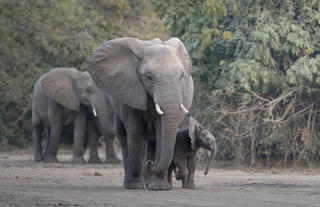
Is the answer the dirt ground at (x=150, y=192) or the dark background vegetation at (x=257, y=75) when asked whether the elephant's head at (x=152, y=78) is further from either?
the dark background vegetation at (x=257, y=75)

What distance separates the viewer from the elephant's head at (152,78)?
1067 cm

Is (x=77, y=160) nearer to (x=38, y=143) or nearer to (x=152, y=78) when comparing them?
(x=38, y=143)

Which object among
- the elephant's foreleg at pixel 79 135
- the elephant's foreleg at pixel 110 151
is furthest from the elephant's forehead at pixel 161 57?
the elephant's foreleg at pixel 79 135

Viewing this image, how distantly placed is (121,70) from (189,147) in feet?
5.16

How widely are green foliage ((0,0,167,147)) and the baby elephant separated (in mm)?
14153

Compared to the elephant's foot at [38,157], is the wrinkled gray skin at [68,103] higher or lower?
higher

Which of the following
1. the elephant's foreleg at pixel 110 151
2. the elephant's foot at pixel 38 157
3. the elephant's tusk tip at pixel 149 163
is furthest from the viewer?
the elephant's foot at pixel 38 157

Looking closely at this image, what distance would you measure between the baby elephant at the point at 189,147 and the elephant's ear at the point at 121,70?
1.00m

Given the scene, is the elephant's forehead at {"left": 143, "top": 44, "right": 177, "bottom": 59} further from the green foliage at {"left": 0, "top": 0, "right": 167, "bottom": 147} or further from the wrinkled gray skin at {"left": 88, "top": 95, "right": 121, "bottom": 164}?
the green foliage at {"left": 0, "top": 0, "right": 167, "bottom": 147}

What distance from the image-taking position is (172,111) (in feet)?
34.8

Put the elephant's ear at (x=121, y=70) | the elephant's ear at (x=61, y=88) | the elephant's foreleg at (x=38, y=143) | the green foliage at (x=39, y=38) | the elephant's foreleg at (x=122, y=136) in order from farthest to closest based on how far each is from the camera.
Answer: the green foliage at (x=39, y=38) → the elephant's foreleg at (x=38, y=143) → the elephant's ear at (x=61, y=88) → the elephant's foreleg at (x=122, y=136) → the elephant's ear at (x=121, y=70)

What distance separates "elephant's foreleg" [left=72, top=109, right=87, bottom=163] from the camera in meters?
20.3

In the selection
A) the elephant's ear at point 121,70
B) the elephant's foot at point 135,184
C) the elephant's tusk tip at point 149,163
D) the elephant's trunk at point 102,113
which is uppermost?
the elephant's ear at point 121,70

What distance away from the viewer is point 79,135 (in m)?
20.6
